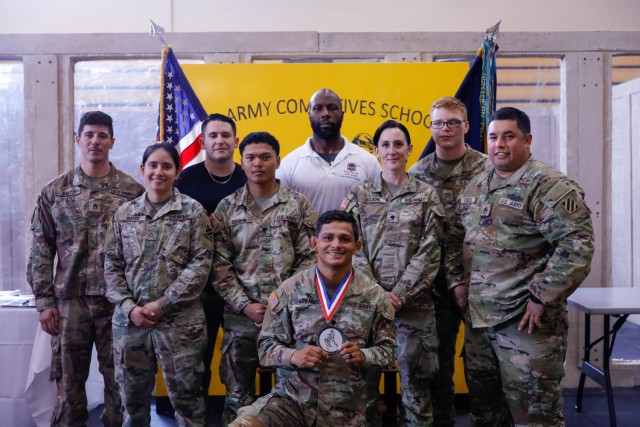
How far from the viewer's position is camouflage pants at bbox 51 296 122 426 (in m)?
3.41

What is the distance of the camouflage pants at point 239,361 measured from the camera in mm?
3143

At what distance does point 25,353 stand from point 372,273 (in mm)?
2399

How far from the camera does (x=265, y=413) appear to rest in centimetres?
256

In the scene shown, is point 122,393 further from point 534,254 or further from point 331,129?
point 534,254

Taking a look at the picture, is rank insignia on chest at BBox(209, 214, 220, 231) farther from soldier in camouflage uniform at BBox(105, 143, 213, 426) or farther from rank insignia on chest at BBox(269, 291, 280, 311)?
rank insignia on chest at BBox(269, 291, 280, 311)

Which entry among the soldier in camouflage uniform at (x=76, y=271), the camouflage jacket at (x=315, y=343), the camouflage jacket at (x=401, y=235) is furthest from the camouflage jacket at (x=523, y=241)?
the soldier in camouflage uniform at (x=76, y=271)

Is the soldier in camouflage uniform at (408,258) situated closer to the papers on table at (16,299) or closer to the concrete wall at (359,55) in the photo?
the concrete wall at (359,55)

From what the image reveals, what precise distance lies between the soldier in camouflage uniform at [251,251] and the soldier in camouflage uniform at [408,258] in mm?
344

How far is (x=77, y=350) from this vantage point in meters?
3.42

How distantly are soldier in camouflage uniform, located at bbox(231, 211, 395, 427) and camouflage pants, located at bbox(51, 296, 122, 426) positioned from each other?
1.19m

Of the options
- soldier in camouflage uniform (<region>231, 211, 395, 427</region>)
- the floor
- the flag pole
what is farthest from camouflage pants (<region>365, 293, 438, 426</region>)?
the flag pole

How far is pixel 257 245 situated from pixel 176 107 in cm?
166

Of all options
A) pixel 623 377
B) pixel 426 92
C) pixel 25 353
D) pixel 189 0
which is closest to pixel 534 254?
pixel 426 92

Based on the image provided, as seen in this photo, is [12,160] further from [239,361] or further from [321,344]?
[321,344]
